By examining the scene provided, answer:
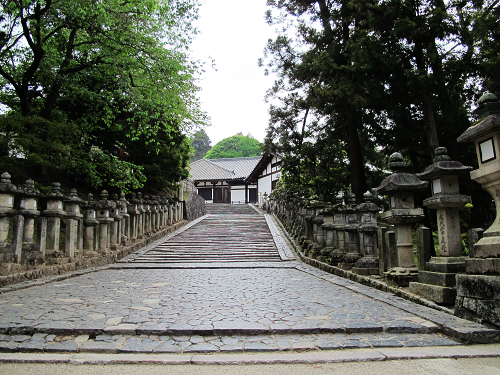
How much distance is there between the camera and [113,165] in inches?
479

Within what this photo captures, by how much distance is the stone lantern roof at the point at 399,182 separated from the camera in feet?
20.2

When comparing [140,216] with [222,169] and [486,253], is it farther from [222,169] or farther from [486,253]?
[222,169]

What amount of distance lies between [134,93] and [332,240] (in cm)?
798

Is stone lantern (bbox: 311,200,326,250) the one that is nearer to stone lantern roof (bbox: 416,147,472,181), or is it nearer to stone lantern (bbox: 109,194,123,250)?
stone lantern roof (bbox: 416,147,472,181)

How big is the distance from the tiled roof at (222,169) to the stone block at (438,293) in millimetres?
36560

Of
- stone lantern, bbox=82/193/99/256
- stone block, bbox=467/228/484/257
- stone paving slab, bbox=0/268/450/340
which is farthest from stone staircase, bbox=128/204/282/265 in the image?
stone block, bbox=467/228/484/257

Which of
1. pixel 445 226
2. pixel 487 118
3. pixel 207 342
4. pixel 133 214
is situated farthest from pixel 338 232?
pixel 133 214

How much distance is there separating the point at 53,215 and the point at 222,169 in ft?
117

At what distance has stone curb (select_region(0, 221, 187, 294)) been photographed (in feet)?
21.9

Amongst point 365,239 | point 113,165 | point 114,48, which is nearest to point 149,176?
point 113,165

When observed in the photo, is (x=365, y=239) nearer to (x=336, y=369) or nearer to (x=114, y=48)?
(x=336, y=369)

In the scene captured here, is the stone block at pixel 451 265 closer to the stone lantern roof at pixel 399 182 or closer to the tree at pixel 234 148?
the stone lantern roof at pixel 399 182

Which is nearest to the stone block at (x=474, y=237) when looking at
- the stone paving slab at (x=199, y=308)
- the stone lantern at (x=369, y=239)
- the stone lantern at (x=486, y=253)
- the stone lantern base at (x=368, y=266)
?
the stone lantern at (x=486, y=253)

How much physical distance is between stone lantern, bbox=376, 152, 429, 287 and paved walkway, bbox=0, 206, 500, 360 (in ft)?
1.75
